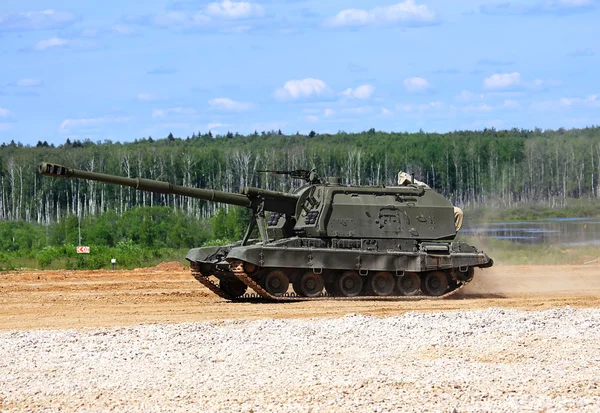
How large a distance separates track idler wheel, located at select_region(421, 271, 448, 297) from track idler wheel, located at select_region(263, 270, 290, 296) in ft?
10.4

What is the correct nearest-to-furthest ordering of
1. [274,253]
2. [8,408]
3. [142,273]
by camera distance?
[8,408] < [274,253] < [142,273]

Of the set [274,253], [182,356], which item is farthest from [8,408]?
[274,253]

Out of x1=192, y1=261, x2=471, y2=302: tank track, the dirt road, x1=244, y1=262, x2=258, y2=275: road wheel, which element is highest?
x1=244, y1=262, x2=258, y2=275: road wheel

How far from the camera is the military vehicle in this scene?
72.3 feet

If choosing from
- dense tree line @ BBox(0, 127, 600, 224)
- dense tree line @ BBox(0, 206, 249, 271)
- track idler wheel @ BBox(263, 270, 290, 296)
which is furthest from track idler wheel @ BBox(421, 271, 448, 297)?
dense tree line @ BBox(0, 127, 600, 224)

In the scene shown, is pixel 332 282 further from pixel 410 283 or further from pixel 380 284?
pixel 410 283

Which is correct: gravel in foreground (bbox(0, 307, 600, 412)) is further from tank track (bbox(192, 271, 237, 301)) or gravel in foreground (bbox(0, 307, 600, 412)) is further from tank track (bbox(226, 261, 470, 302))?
tank track (bbox(192, 271, 237, 301))

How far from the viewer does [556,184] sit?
305 feet

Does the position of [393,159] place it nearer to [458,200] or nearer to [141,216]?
[458,200]

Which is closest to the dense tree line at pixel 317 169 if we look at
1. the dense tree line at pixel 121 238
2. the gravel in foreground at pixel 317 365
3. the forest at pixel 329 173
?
the forest at pixel 329 173

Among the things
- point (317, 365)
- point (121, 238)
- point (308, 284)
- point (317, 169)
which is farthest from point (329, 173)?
point (317, 365)

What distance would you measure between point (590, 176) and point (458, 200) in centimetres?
1412

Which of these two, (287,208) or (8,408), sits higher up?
(287,208)

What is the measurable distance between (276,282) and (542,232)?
37244mm
